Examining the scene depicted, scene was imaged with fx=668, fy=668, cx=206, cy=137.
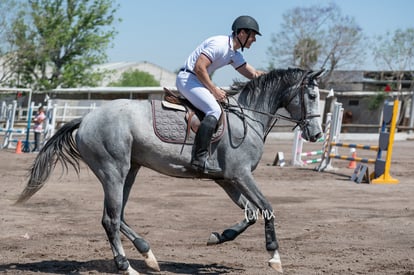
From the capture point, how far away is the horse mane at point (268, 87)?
7074 mm

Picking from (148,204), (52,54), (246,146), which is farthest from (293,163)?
(52,54)

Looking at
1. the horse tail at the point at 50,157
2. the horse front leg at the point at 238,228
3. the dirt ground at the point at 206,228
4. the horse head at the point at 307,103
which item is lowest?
the dirt ground at the point at 206,228

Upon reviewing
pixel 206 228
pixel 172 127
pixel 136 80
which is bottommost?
pixel 136 80

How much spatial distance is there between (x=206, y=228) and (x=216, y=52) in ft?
10.1

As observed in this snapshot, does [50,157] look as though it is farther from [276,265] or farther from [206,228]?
[206,228]

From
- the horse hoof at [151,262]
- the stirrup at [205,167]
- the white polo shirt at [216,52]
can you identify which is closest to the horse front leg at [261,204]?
the stirrup at [205,167]

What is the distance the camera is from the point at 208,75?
21.7ft

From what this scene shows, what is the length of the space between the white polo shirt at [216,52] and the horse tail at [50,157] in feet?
→ 4.38

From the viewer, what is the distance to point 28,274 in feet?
20.0

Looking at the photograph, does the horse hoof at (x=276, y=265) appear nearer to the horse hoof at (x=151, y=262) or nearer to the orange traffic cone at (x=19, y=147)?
the horse hoof at (x=151, y=262)

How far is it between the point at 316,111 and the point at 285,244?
5.70 ft

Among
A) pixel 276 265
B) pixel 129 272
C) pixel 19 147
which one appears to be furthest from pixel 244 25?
pixel 19 147

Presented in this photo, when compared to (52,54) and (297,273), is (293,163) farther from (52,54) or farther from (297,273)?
(52,54)

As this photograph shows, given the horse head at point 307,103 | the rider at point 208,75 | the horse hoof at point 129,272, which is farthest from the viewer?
the horse head at point 307,103
